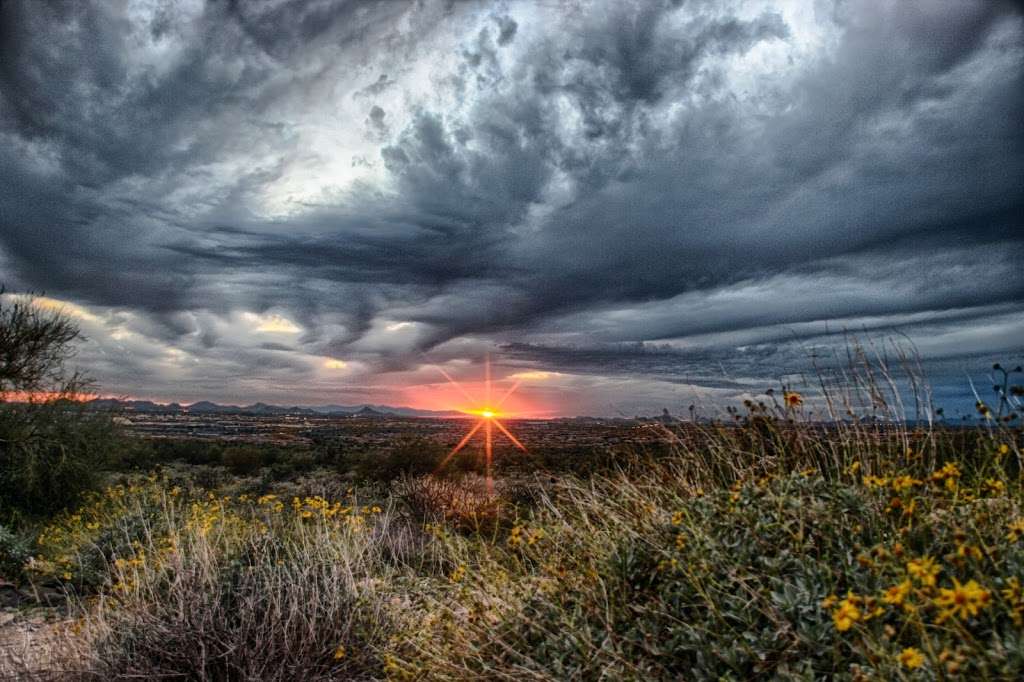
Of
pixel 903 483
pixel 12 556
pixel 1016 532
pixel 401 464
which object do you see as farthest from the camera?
pixel 401 464

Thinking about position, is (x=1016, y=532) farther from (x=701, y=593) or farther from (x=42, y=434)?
(x=42, y=434)

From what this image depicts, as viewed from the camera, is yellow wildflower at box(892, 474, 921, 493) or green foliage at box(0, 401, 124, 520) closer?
yellow wildflower at box(892, 474, 921, 493)

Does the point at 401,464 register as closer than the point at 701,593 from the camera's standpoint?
No

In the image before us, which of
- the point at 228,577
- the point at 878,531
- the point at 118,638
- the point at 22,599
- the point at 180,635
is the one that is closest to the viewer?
the point at 878,531

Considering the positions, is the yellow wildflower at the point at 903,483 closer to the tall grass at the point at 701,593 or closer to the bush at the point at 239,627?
the tall grass at the point at 701,593

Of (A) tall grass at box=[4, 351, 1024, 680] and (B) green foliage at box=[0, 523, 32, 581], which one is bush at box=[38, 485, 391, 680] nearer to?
(A) tall grass at box=[4, 351, 1024, 680]

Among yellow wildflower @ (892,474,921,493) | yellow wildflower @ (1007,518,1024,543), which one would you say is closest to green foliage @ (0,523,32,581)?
yellow wildflower @ (892,474,921,493)

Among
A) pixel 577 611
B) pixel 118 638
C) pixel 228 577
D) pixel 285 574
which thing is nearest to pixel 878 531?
pixel 577 611

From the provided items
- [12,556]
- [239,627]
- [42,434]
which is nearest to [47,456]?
[42,434]

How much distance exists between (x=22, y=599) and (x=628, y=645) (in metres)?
9.14

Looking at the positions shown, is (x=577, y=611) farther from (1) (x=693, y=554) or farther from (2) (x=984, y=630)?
(2) (x=984, y=630)

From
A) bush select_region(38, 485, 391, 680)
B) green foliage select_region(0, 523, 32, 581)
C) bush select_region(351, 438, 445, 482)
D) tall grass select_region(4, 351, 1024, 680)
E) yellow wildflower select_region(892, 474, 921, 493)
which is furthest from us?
bush select_region(351, 438, 445, 482)

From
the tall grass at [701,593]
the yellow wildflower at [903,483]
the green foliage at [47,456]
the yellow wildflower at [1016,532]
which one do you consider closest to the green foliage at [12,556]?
the tall grass at [701,593]

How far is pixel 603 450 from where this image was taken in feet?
34.5
